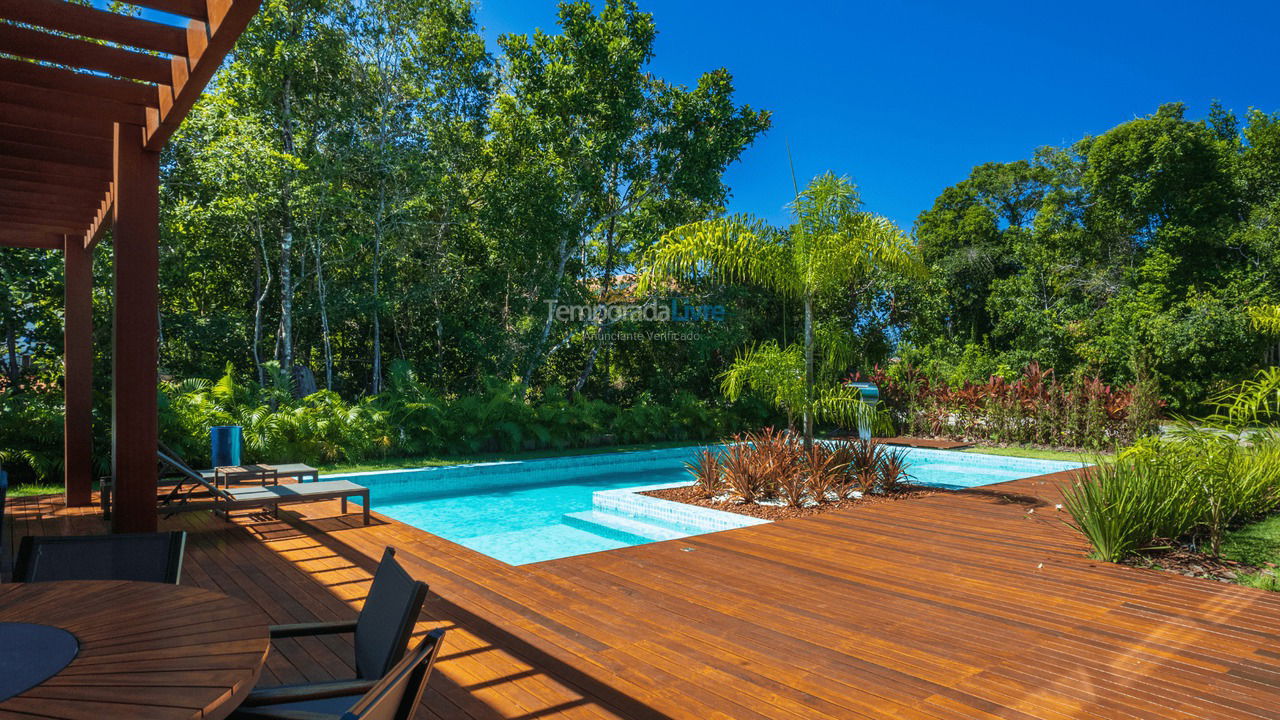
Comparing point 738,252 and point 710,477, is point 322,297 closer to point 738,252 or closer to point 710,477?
point 738,252

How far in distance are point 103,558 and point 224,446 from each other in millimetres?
4278

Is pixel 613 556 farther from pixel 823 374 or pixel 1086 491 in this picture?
pixel 823 374

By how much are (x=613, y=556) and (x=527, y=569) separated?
67 cm

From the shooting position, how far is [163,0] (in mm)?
2814

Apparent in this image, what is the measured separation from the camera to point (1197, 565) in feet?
15.6

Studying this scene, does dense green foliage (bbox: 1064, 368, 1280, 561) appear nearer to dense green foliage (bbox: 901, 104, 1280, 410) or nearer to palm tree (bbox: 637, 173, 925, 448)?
palm tree (bbox: 637, 173, 925, 448)

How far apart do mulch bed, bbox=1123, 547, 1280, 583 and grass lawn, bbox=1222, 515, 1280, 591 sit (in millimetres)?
71

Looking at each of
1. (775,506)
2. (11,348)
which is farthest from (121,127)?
(11,348)

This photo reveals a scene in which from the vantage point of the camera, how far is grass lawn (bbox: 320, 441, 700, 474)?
376 inches

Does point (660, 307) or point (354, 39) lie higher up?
point (354, 39)

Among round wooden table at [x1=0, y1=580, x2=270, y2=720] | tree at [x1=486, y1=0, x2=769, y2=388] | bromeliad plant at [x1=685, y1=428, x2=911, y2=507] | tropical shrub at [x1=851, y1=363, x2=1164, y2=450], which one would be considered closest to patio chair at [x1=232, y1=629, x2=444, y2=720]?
round wooden table at [x1=0, y1=580, x2=270, y2=720]

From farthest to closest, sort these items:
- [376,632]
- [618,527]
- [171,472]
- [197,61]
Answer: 1. [618,527]
2. [171,472]
3. [197,61]
4. [376,632]

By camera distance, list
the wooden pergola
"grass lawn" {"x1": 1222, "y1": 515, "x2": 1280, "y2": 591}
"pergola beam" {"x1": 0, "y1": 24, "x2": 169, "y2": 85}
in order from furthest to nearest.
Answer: "grass lawn" {"x1": 1222, "y1": 515, "x2": 1280, "y2": 591}, "pergola beam" {"x1": 0, "y1": 24, "x2": 169, "y2": 85}, the wooden pergola

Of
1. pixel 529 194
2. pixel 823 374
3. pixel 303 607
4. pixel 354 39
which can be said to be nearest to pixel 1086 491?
pixel 823 374
